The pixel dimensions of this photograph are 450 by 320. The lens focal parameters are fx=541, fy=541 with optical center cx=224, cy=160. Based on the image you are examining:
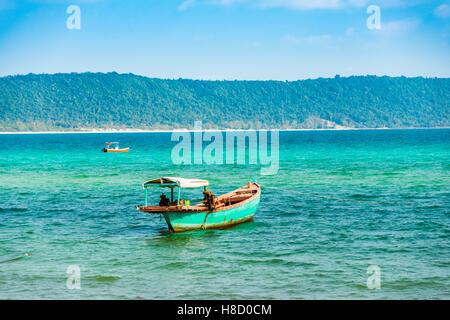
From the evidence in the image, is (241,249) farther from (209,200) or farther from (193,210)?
(209,200)

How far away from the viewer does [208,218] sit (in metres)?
25.1

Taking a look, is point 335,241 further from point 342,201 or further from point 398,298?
point 342,201

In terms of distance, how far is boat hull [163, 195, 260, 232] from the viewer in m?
24.2

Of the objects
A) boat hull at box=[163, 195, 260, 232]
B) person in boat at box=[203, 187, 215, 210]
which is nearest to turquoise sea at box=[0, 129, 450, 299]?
boat hull at box=[163, 195, 260, 232]

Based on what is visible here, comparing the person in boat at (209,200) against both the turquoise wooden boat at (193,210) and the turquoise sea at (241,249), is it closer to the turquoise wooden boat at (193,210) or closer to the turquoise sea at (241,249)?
the turquoise wooden boat at (193,210)

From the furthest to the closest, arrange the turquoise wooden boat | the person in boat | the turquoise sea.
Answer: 1. the person in boat
2. the turquoise wooden boat
3. the turquoise sea

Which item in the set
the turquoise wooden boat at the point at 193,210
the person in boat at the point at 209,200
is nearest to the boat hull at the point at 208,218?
the turquoise wooden boat at the point at 193,210

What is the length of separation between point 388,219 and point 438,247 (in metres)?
6.59

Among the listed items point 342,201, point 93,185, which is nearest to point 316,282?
point 342,201

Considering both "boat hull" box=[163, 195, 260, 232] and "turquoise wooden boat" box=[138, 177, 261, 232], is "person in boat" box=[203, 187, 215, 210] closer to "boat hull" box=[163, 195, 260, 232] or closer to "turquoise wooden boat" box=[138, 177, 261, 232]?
"turquoise wooden boat" box=[138, 177, 261, 232]

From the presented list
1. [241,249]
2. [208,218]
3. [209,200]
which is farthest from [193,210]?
[241,249]

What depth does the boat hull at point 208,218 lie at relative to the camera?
24.2 metres

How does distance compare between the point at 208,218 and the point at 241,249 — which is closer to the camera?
the point at 241,249

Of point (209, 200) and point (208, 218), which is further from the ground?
point (209, 200)
